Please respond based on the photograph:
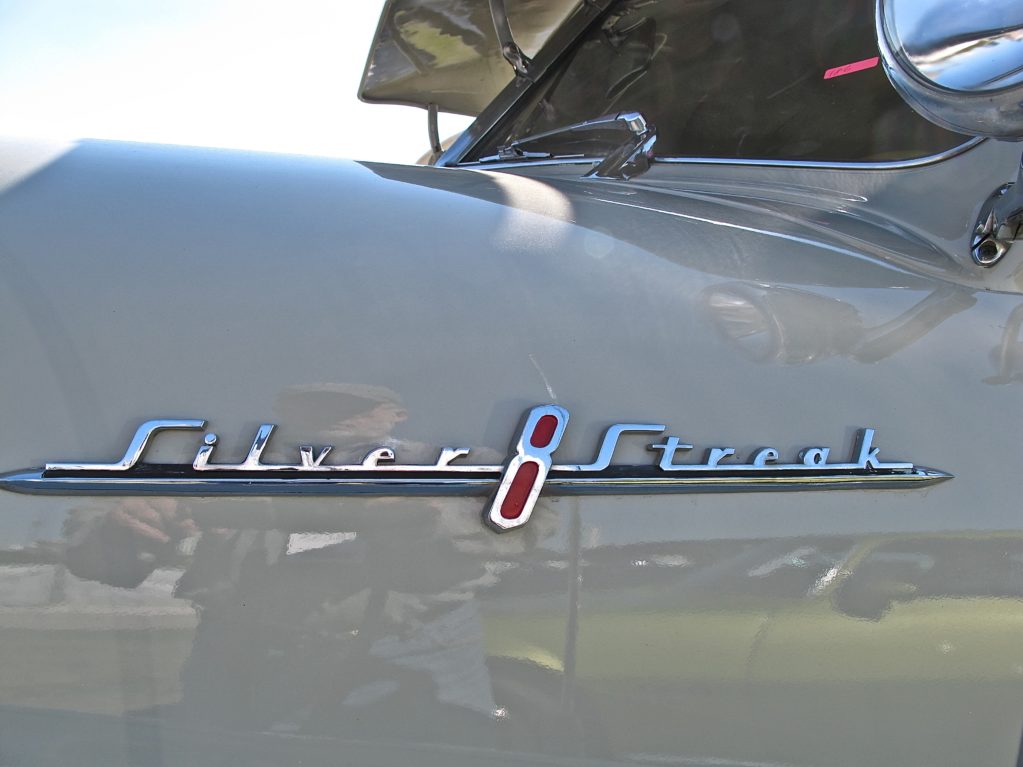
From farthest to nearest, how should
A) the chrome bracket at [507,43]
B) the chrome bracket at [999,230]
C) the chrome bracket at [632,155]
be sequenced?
the chrome bracket at [507,43]
the chrome bracket at [632,155]
the chrome bracket at [999,230]

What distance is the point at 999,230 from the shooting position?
1.14 m

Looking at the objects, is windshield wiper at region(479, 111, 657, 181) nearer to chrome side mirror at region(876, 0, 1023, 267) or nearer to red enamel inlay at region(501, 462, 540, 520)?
chrome side mirror at region(876, 0, 1023, 267)

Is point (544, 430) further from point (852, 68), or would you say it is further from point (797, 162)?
point (852, 68)

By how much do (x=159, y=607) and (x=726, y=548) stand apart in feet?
1.70

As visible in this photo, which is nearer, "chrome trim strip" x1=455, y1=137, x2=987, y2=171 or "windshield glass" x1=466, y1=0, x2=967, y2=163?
"chrome trim strip" x1=455, y1=137, x2=987, y2=171

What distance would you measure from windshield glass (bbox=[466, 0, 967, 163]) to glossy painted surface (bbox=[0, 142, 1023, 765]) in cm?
48

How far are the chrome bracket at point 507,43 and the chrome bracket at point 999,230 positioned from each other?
1.16m

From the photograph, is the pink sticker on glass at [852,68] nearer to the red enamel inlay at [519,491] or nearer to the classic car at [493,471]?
the classic car at [493,471]

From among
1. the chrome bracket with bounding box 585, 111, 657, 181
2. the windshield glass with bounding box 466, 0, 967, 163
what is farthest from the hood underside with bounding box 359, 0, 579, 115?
the chrome bracket with bounding box 585, 111, 657, 181

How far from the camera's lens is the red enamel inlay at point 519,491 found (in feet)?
2.84

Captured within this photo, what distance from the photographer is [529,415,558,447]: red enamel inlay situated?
883mm

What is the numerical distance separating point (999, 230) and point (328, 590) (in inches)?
34.7

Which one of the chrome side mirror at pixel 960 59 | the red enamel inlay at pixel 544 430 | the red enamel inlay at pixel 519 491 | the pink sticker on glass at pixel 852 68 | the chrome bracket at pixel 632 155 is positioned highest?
the pink sticker on glass at pixel 852 68

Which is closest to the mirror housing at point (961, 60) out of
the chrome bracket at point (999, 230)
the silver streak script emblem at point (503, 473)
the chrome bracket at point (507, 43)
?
the chrome bracket at point (999, 230)
